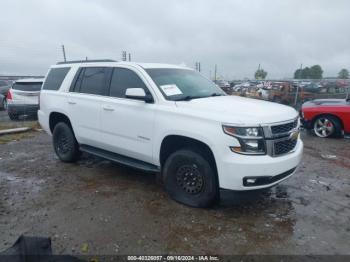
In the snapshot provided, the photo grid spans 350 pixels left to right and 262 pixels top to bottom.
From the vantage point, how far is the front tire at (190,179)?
388 centimetres

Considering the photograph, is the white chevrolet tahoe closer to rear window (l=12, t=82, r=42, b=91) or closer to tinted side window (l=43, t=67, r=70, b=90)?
tinted side window (l=43, t=67, r=70, b=90)

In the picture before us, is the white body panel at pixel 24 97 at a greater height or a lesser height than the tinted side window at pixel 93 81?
lesser

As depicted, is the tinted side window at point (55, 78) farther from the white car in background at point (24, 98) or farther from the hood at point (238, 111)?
the white car in background at point (24, 98)

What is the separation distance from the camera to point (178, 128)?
13.0 ft

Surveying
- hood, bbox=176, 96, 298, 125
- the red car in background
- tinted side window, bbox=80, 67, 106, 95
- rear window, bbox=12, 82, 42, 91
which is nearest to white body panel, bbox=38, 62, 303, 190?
hood, bbox=176, 96, 298, 125

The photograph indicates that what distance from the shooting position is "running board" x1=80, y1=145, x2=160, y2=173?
14.7 ft

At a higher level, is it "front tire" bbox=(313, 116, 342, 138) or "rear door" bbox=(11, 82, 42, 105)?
"rear door" bbox=(11, 82, 42, 105)

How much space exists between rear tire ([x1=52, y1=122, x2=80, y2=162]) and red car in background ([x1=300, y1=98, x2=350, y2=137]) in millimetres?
6935

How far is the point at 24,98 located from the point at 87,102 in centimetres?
765

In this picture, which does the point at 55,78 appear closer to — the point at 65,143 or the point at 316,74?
the point at 65,143

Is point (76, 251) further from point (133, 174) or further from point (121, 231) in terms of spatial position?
point (133, 174)

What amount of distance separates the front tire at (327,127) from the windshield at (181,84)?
5.41m

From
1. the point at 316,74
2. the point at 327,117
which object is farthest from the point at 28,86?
the point at 316,74

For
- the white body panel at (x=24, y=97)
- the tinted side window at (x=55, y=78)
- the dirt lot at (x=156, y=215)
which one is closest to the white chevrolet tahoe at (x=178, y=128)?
the tinted side window at (x=55, y=78)
